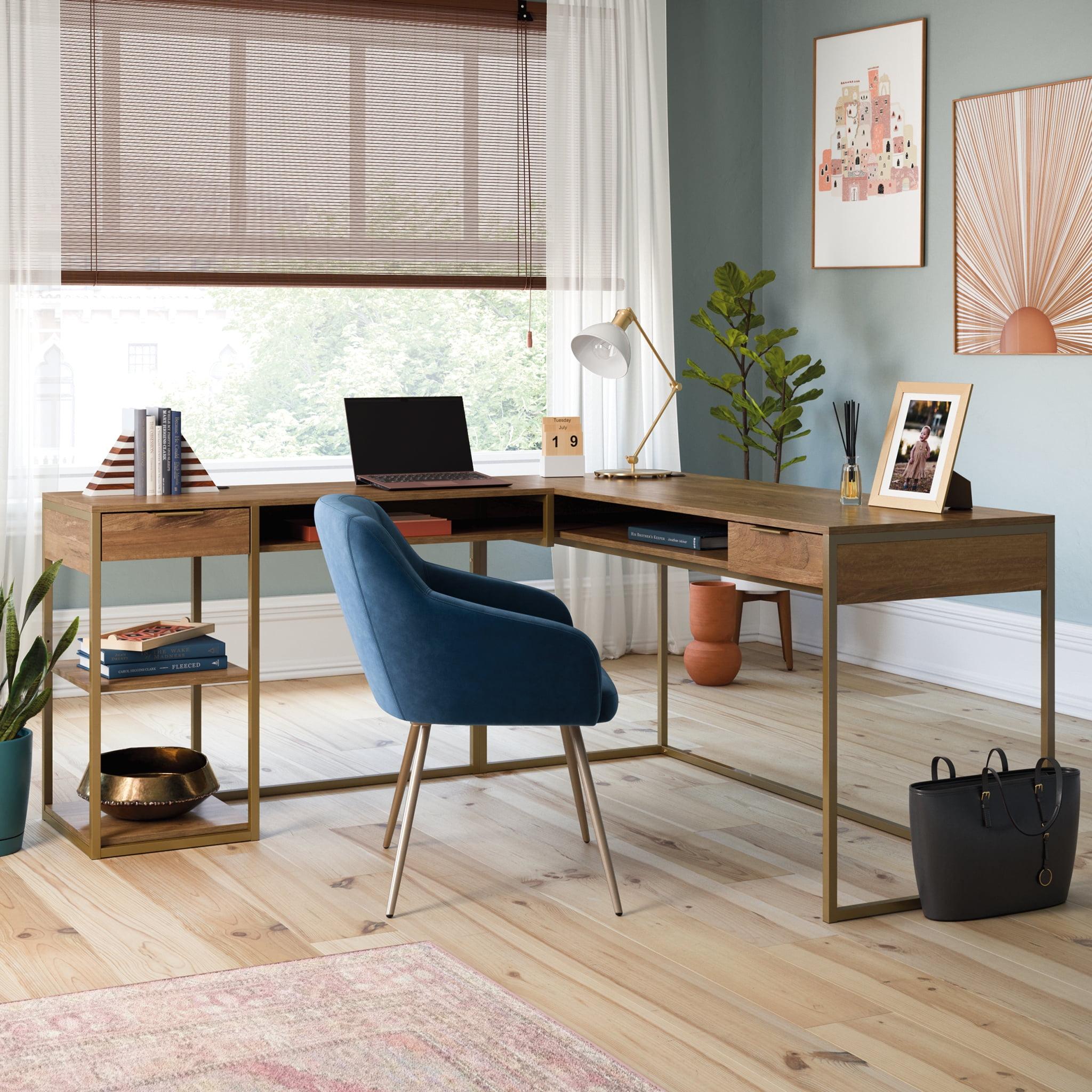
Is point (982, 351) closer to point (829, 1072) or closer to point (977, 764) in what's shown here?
point (977, 764)

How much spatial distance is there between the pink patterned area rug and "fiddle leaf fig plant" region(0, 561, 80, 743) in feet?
3.09

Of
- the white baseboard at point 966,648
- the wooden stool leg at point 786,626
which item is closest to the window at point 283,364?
the wooden stool leg at point 786,626

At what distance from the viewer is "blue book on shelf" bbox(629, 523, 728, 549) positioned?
3.31 meters

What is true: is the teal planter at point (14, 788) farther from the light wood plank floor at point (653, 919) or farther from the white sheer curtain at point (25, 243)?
the white sheer curtain at point (25, 243)

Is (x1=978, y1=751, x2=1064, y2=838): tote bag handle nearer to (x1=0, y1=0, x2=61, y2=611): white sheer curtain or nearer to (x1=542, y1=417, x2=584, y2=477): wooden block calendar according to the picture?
(x1=542, y1=417, x2=584, y2=477): wooden block calendar

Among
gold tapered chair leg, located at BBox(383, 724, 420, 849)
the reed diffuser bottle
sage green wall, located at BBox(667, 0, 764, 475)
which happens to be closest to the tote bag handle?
the reed diffuser bottle

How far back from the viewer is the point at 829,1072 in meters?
2.26

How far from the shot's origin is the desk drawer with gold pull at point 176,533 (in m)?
3.28

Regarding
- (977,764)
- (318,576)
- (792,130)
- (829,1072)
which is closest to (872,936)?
(829,1072)

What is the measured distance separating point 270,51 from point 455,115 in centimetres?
70

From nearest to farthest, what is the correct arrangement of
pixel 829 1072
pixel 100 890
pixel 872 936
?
A: pixel 829 1072
pixel 872 936
pixel 100 890

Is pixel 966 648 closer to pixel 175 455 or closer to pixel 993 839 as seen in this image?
pixel 993 839

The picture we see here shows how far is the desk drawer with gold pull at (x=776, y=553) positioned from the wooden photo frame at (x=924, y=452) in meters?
0.29

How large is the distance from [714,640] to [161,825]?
92.5 inches
